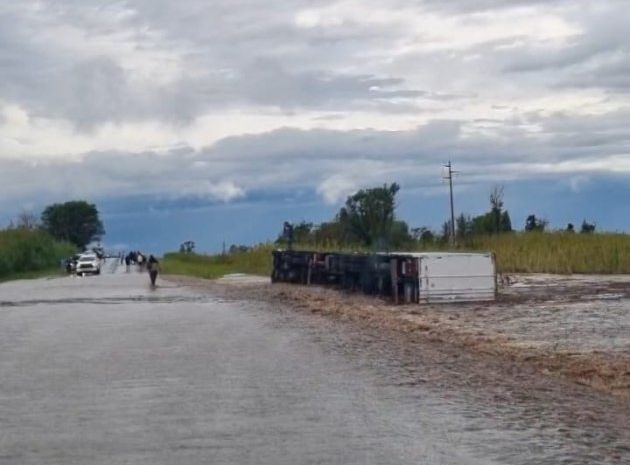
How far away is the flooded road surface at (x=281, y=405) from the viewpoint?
11.8m

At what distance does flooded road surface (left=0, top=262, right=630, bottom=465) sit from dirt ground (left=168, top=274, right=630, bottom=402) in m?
1.02

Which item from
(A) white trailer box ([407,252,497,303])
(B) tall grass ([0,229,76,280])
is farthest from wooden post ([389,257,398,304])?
(B) tall grass ([0,229,76,280])

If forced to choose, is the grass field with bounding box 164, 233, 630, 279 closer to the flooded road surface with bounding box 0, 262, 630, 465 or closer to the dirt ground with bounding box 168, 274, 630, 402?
the dirt ground with bounding box 168, 274, 630, 402

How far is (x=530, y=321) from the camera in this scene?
29000mm

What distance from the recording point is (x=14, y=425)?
45.6ft

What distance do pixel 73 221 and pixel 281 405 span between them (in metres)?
163

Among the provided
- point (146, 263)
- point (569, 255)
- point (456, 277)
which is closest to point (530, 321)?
point (456, 277)

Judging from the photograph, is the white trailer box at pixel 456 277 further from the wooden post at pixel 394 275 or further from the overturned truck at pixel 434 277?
the wooden post at pixel 394 275

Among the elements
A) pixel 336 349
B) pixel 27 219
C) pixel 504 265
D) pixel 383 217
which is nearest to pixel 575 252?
pixel 504 265

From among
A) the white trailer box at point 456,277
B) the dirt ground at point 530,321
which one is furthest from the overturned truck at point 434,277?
the dirt ground at point 530,321

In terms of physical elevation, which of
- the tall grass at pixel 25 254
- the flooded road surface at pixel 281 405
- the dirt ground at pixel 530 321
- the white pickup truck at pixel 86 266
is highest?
the tall grass at pixel 25 254

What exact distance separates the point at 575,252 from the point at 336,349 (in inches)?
1526

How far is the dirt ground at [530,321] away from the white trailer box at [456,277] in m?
0.68

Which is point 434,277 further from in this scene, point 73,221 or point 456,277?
point 73,221
